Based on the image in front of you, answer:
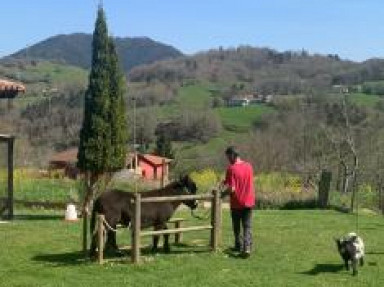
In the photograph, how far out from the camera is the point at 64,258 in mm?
15359

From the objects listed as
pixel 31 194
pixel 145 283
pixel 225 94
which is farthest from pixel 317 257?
pixel 225 94

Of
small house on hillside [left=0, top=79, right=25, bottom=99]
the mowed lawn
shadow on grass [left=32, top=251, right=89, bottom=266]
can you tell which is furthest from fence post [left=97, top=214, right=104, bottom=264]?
small house on hillside [left=0, top=79, right=25, bottom=99]

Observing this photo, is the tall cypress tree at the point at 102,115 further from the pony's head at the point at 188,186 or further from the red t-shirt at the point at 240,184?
the red t-shirt at the point at 240,184

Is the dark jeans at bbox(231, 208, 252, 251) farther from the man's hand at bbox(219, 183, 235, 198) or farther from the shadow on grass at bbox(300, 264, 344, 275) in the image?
the shadow on grass at bbox(300, 264, 344, 275)

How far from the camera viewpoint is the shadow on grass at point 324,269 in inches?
574

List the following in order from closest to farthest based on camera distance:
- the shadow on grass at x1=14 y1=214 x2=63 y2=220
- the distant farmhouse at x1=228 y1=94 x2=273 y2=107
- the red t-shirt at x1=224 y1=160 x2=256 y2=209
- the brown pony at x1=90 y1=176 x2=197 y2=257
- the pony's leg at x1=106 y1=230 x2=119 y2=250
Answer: the brown pony at x1=90 y1=176 x2=197 y2=257 < the pony's leg at x1=106 y1=230 x2=119 y2=250 < the red t-shirt at x1=224 y1=160 x2=256 y2=209 < the shadow on grass at x1=14 y1=214 x2=63 y2=220 < the distant farmhouse at x1=228 y1=94 x2=273 y2=107

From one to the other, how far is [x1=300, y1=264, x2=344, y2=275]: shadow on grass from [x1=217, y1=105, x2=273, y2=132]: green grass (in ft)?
306

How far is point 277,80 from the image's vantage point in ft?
645

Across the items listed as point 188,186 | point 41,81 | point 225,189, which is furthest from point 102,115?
point 41,81

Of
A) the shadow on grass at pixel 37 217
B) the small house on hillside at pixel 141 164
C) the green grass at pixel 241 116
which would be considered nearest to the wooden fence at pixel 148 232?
the shadow on grass at pixel 37 217

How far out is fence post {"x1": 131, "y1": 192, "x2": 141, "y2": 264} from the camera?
14.5 meters

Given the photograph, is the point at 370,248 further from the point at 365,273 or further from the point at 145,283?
the point at 145,283

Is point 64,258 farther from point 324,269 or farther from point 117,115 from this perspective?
point 117,115

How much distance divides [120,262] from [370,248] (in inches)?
259
